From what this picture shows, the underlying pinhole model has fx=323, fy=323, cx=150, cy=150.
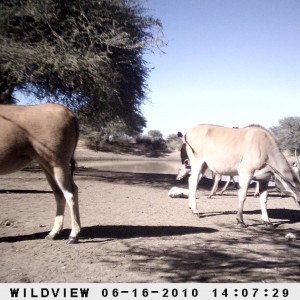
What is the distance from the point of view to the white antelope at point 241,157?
6980 millimetres

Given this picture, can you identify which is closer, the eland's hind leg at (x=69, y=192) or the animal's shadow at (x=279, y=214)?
the eland's hind leg at (x=69, y=192)

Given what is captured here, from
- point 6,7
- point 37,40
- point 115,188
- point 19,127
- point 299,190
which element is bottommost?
point 115,188

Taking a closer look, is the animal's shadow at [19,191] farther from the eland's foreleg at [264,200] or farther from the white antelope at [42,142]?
the eland's foreleg at [264,200]

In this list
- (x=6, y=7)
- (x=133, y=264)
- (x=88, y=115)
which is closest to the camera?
(x=133, y=264)

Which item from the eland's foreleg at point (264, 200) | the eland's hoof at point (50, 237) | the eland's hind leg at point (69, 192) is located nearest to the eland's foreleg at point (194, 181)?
the eland's foreleg at point (264, 200)

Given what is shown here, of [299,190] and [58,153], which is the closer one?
[58,153]

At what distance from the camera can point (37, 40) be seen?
1181 cm

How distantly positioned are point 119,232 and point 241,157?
323 cm

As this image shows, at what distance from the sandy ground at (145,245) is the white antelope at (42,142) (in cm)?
68

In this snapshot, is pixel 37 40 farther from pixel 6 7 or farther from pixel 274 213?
pixel 274 213

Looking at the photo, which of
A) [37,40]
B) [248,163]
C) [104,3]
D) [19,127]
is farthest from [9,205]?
[104,3]

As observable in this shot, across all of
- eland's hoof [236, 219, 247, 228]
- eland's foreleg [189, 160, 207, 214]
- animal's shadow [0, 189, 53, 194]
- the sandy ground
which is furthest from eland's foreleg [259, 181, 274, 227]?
animal's shadow [0, 189, 53, 194]

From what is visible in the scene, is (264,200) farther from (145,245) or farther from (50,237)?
(50,237)

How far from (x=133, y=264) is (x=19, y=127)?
2.74 m
